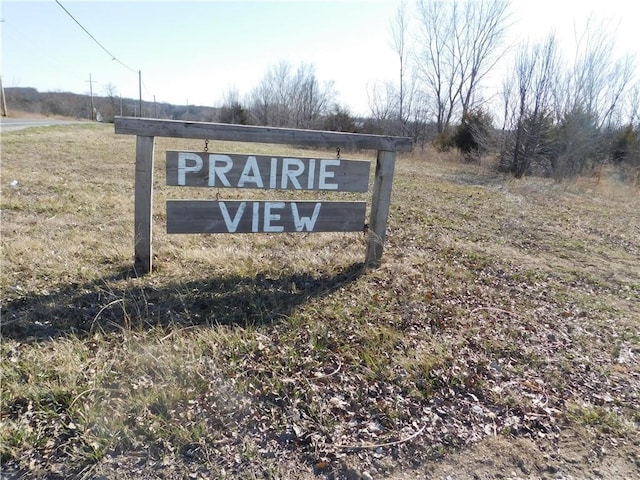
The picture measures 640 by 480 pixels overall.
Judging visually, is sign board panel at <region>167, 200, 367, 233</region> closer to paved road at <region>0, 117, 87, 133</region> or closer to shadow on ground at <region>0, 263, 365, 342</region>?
shadow on ground at <region>0, 263, 365, 342</region>

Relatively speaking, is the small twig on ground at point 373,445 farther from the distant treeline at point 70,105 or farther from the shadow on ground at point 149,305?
the distant treeline at point 70,105

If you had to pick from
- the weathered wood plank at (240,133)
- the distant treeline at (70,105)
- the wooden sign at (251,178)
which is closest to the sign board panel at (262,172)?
the wooden sign at (251,178)

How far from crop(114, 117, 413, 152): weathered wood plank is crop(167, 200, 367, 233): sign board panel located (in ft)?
1.94

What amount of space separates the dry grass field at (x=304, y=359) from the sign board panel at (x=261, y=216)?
0.51 meters

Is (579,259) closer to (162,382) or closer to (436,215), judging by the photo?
(436,215)

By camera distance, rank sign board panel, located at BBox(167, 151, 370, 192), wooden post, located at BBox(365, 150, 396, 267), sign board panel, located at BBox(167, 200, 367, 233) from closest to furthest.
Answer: sign board panel, located at BBox(167, 151, 370, 192) → sign board panel, located at BBox(167, 200, 367, 233) → wooden post, located at BBox(365, 150, 396, 267)

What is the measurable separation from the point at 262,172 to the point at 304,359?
5.86 feet

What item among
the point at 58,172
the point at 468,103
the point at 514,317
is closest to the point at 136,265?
the point at 514,317

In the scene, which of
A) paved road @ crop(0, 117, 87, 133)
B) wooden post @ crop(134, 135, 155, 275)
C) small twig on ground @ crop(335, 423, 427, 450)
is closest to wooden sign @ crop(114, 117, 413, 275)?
wooden post @ crop(134, 135, 155, 275)

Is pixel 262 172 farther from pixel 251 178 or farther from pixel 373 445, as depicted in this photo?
pixel 373 445

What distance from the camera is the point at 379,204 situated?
4.12m

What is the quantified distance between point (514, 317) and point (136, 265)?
3611 mm

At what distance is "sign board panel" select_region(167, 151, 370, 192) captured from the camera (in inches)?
130

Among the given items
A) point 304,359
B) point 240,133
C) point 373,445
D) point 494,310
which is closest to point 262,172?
point 240,133
